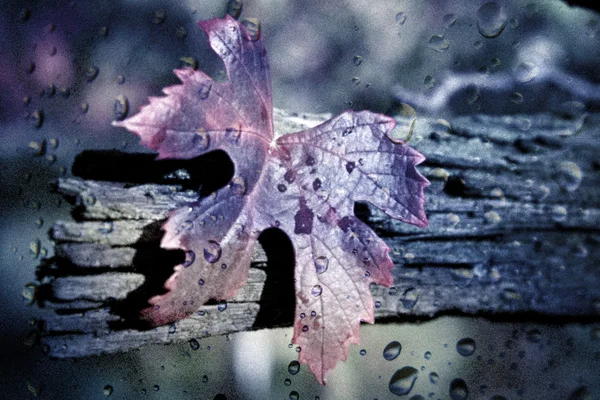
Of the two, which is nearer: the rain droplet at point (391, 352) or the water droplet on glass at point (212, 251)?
the water droplet on glass at point (212, 251)

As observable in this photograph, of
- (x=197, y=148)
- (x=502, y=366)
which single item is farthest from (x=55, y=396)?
(x=502, y=366)

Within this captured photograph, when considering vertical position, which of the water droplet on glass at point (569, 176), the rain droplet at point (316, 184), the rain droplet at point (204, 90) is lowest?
the rain droplet at point (316, 184)

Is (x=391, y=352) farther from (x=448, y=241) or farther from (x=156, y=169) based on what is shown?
(x=156, y=169)

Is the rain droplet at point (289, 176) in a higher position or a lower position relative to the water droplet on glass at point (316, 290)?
higher

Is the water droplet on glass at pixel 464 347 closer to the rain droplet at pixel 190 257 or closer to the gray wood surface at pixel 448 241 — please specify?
the gray wood surface at pixel 448 241

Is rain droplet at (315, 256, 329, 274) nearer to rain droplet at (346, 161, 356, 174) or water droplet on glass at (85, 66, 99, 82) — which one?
rain droplet at (346, 161, 356, 174)

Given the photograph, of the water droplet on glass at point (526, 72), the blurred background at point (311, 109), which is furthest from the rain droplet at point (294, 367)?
the water droplet on glass at point (526, 72)

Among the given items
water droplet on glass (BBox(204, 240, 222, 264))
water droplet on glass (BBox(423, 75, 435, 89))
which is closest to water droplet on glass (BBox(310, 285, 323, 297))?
water droplet on glass (BBox(204, 240, 222, 264))
